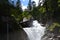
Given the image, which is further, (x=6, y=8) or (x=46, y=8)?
(x=46, y=8)

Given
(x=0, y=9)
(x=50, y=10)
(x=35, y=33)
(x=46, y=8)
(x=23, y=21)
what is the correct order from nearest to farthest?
(x=0, y=9), (x=50, y=10), (x=46, y=8), (x=35, y=33), (x=23, y=21)

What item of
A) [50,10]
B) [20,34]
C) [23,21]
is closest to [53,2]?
[50,10]

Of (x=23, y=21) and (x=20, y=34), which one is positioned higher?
(x=23, y=21)

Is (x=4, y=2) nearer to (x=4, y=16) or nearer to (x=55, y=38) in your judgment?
(x=4, y=16)

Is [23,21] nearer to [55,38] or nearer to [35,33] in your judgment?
[35,33]

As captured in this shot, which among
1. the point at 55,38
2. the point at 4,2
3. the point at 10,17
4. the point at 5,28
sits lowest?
the point at 55,38

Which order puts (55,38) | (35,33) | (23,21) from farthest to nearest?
(23,21) < (35,33) < (55,38)

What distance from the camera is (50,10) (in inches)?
739

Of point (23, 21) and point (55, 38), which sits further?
point (23, 21)

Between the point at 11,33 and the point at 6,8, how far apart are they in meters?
2.28

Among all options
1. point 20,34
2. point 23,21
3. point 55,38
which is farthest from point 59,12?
point 23,21

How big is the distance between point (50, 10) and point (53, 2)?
1.11 meters

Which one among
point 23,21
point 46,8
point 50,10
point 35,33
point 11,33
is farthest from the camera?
point 23,21

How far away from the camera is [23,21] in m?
28.1
